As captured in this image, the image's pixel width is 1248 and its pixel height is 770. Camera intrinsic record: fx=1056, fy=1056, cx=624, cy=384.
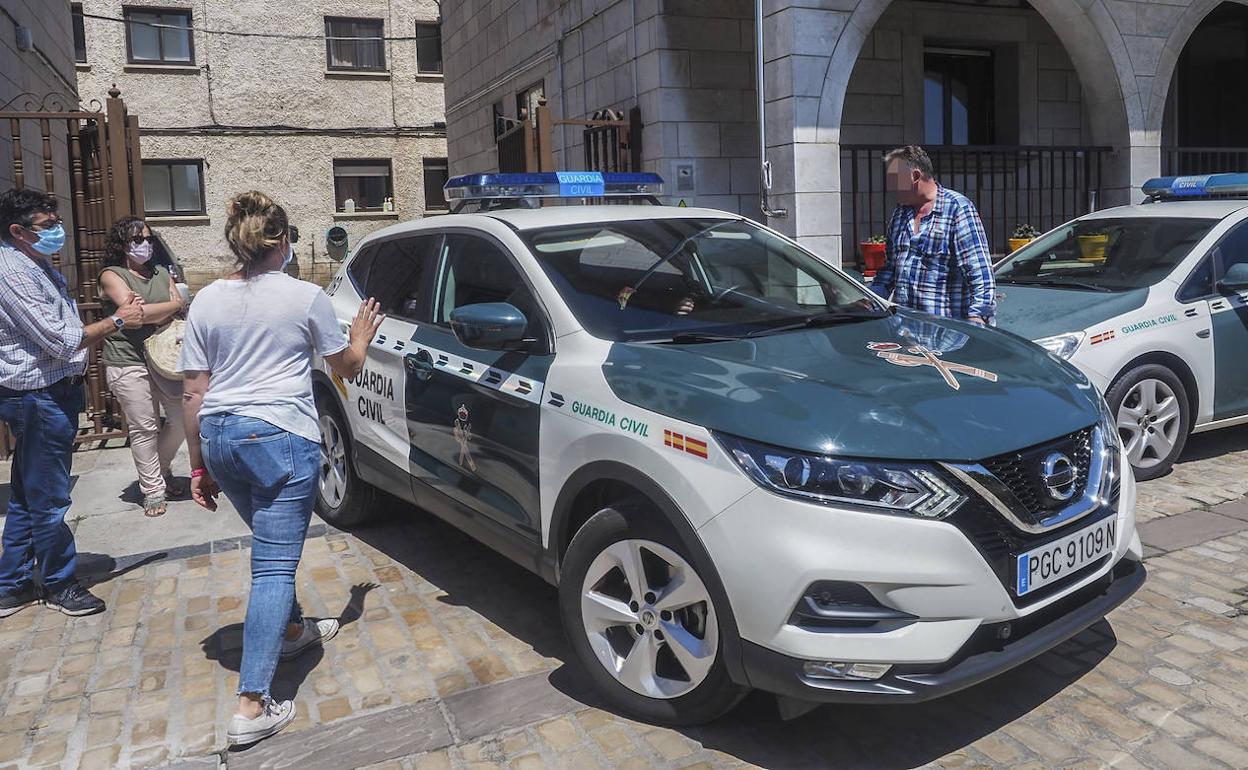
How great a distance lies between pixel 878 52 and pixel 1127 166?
2.88m

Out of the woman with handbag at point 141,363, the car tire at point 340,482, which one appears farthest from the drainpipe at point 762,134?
the woman with handbag at point 141,363

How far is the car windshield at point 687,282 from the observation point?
3947mm

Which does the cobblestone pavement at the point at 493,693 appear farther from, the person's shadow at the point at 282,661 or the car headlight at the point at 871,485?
the car headlight at the point at 871,485

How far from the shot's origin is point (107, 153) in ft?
26.4

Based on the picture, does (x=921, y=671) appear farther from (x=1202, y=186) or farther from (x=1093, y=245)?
(x=1202, y=186)

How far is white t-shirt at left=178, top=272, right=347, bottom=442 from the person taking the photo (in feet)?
11.5

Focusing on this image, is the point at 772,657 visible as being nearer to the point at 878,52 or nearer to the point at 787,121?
the point at 787,121

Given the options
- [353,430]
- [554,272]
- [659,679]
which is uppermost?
[554,272]

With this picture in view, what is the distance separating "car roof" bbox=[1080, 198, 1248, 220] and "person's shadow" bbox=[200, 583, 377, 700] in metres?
5.55

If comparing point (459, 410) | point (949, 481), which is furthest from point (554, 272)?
point (949, 481)

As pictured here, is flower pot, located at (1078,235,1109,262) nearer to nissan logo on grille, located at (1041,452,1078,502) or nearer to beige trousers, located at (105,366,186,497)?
nissan logo on grille, located at (1041,452,1078,502)

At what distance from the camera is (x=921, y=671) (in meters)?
2.92

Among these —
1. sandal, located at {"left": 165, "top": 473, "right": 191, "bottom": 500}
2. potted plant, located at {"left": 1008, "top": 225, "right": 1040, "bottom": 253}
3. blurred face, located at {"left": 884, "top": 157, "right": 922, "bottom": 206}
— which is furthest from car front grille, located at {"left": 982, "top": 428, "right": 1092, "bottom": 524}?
potted plant, located at {"left": 1008, "top": 225, "right": 1040, "bottom": 253}

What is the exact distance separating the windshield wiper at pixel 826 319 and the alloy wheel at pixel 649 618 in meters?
1.02
